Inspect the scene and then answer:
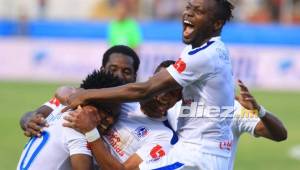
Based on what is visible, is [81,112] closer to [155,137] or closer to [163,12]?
[155,137]

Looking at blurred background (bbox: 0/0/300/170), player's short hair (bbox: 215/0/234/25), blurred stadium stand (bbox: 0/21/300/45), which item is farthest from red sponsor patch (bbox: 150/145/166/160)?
blurred stadium stand (bbox: 0/21/300/45)

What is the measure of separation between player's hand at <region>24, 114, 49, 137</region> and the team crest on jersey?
67 cm

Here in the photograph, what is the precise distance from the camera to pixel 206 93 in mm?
6059

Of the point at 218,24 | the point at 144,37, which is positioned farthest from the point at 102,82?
the point at 144,37

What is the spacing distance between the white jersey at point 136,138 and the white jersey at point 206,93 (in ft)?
0.51

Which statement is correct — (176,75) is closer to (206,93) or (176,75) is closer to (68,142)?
(206,93)

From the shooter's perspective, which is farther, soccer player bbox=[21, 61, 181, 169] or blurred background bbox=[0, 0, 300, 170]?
blurred background bbox=[0, 0, 300, 170]

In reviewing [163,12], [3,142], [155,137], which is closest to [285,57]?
[163,12]

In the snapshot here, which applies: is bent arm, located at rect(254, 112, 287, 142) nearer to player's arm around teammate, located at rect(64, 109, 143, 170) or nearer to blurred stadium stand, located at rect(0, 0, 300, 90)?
player's arm around teammate, located at rect(64, 109, 143, 170)

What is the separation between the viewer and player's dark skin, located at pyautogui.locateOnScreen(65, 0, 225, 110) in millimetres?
5941

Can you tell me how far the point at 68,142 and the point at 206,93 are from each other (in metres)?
1.04

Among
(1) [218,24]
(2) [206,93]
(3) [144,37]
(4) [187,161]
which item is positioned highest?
(1) [218,24]

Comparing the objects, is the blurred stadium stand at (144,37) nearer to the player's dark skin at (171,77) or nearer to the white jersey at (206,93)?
the white jersey at (206,93)

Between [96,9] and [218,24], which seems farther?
[96,9]
